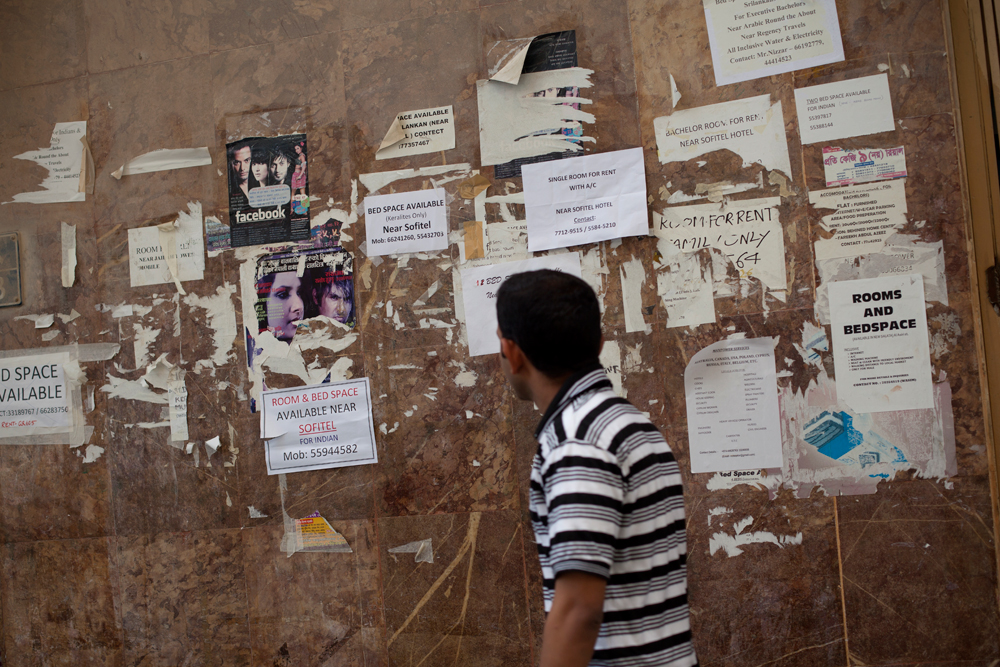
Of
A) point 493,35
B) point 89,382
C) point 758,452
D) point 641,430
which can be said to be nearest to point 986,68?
point 758,452

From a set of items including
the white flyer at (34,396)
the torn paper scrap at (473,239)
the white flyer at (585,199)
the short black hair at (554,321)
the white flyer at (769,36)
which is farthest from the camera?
the white flyer at (34,396)

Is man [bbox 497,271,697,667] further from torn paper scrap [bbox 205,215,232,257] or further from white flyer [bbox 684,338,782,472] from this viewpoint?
torn paper scrap [bbox 205,215,232,257]

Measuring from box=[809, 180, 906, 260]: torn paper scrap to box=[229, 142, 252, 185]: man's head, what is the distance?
2447 millimetres

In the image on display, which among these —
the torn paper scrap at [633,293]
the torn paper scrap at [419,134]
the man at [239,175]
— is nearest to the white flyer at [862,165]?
the torn paper scrap at [633,293]

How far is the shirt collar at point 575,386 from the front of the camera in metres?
1.33

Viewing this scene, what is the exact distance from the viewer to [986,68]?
250cm

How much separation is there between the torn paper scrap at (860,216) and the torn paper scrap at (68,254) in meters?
3.35

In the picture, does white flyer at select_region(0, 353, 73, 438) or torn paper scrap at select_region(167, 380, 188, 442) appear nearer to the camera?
torn paper scrap at select_region(167, 380, 188, 442)

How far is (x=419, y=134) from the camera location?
112 inches

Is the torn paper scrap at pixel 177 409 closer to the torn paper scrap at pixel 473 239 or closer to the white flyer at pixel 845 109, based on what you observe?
the torn paper scrap at pixel 473 239

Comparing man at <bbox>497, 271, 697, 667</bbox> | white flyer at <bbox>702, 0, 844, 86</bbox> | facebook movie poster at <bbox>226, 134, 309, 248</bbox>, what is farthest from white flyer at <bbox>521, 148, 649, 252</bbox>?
man at <bbox>497, 271, 697, 667</bbox>

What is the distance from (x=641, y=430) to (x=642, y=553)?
239 mm

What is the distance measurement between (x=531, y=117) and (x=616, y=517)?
199 centimetres

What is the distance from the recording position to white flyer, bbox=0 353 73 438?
10.3ft
